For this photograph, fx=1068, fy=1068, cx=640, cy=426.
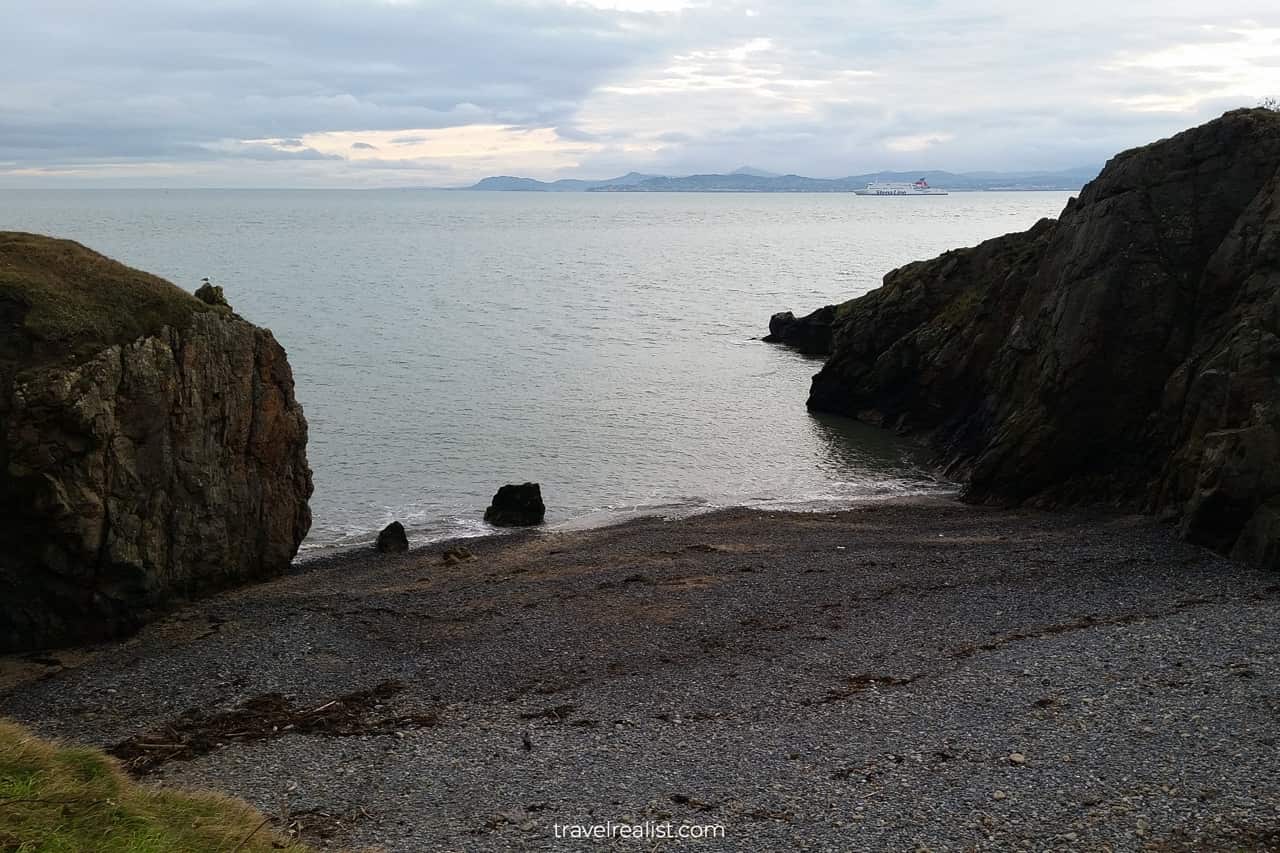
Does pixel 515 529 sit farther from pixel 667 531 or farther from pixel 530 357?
pixel 530 357

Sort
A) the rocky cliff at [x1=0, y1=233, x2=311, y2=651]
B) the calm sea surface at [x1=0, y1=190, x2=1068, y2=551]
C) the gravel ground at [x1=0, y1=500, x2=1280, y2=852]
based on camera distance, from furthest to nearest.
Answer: the calm sea surface at [x1=0, y1=190, x2=1068, y2=551], the rocky cliff at [x1=0, y1=233, x2=311, y2=651], the gravel ground at [x1=0, y1=500, x2=1280, y2=852]

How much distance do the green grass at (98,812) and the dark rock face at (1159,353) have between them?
75.6 feet

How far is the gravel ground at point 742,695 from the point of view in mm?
14352

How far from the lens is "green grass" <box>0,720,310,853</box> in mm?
11469

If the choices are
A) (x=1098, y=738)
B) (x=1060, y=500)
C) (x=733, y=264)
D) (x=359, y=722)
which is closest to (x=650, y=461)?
(x=1060, y=500)

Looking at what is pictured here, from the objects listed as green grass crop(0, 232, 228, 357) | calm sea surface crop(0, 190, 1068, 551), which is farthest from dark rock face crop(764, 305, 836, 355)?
green grass crop(0, 232, 228, 357)

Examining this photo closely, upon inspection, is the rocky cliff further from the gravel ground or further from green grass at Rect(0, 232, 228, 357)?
the gravel ground

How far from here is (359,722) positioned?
18.7 meters

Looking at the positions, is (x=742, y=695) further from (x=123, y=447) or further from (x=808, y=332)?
(x=808, y=332)

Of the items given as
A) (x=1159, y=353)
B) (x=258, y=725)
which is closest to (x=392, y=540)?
(x=258, y=725)

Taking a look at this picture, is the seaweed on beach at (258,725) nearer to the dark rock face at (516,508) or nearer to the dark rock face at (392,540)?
the dark rock face at (392,540)

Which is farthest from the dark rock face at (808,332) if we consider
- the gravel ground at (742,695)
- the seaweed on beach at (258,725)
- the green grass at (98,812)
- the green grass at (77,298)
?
the green grass at (98,812)

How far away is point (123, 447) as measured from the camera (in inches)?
956

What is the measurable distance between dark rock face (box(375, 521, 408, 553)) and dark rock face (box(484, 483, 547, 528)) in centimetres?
396
